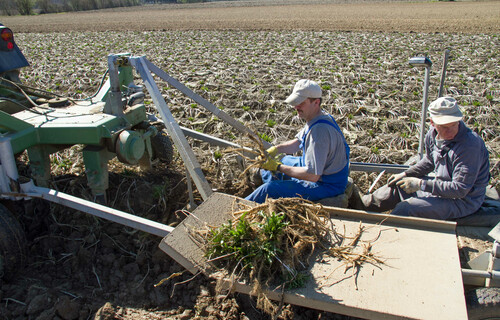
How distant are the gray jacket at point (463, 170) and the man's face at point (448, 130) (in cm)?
5

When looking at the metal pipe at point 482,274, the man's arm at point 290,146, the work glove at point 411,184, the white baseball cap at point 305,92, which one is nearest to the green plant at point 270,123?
the man's arm at point 290,146

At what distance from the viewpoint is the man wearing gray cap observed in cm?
338

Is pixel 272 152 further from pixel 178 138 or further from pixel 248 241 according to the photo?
pixel 248 241

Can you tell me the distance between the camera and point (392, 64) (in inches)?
438

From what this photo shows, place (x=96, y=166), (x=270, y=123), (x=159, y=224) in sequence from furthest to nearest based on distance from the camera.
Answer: (x=270, y=123) → (x=96, y=166) → (x=159, y=224)

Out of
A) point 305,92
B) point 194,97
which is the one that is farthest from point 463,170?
point 194,97

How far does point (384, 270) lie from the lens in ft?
9.16

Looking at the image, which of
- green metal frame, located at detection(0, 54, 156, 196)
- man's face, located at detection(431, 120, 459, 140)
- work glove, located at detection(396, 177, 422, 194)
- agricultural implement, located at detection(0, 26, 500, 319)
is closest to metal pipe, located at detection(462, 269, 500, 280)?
agricultural implement, located at detection(0, 26, 500, 319)

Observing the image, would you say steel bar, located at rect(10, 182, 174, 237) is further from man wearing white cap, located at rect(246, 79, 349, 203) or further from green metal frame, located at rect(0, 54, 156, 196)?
man wearing white cap, located at rect(246, 79, 349, 203)

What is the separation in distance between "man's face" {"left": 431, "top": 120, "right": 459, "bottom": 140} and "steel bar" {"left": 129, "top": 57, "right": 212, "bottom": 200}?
2005 millimetres

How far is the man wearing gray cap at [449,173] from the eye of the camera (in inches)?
133

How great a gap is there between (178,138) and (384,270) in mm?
2080

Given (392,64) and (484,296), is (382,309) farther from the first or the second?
(392,64)

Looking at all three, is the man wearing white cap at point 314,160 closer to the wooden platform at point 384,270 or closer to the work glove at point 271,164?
the work glove at point 271,164
